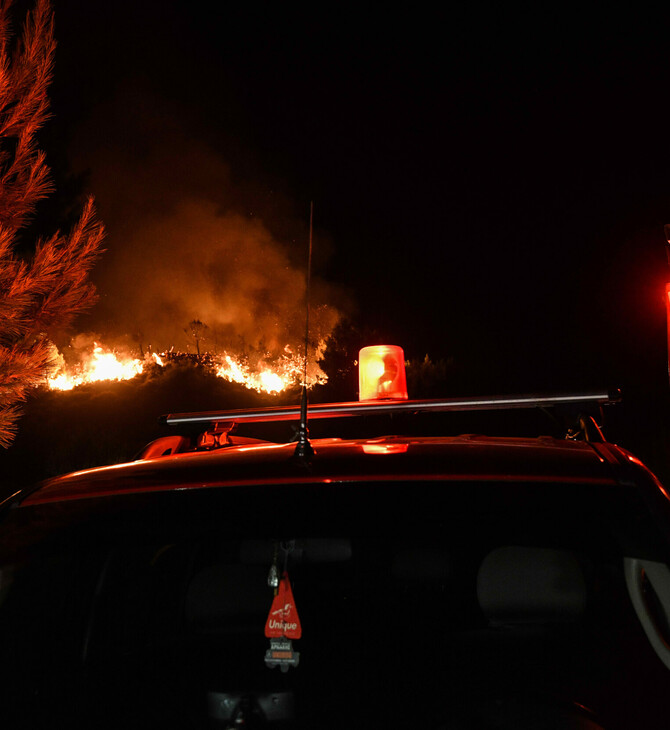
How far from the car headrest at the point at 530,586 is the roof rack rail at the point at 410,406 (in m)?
0.49

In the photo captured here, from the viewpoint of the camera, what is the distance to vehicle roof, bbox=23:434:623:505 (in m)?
1.59

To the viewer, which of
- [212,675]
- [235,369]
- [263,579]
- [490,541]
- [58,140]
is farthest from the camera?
[235,369]

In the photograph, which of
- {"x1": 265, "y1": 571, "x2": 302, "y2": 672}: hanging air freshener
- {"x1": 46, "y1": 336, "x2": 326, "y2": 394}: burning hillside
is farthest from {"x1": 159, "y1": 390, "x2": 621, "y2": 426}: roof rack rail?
{"x1": 46, "y1": 336, "x2": 326, "y2": 394}: burning hillside

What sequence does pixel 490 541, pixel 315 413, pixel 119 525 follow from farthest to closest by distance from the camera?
pixel 490 541, pixel 315 413, pixel 119 525

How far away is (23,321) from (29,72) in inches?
86.0

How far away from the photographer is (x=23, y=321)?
755 centimetres

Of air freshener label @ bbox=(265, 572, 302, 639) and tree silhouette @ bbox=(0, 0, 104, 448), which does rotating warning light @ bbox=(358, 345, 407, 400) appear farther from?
tree silhouette @ bbox=(0, 0, 104, 448)

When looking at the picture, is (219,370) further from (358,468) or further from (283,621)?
(358,468)

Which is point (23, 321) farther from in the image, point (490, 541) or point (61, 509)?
point (61, 509)

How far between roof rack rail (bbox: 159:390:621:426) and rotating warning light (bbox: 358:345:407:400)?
2287 mm

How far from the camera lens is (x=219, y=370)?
77.8ft

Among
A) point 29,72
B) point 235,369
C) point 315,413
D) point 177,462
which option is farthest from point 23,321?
point 235,369

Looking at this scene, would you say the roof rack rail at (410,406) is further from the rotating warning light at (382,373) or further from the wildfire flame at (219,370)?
the wildfire flame at (219,370)

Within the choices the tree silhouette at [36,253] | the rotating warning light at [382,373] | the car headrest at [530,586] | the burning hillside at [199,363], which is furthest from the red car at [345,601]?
the burning hillside at [199,363]
